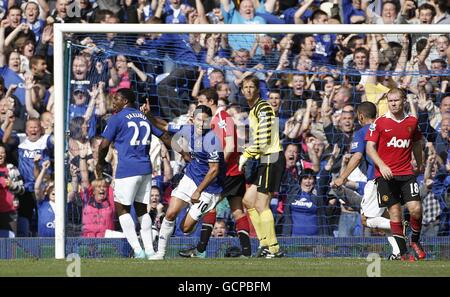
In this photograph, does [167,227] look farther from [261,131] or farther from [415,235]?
[415,235]

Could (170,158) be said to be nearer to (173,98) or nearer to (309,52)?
(173,98)

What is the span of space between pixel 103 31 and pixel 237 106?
298 cm

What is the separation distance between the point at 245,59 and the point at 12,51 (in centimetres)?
380

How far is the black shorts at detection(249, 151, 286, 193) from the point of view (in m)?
14.4

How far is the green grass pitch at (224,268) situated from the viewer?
11.5 meters

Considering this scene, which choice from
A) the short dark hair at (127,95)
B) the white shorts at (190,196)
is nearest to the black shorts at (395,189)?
the white shorts at (190,196)

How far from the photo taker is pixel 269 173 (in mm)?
14453

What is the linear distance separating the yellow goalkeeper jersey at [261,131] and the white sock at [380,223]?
1.57 meters

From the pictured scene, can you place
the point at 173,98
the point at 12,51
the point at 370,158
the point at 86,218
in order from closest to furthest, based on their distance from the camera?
the point at 370,158 → the point at 86,218 → the point at 173,98 → the point at 12,51

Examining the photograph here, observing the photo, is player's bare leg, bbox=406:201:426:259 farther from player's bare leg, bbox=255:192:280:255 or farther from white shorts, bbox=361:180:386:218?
player's bare leg, bbox=255:192:280:255

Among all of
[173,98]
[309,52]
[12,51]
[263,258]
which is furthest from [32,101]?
[263,258]

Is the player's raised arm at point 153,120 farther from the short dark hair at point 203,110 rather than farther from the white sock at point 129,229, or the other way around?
the white sock at point 129,229

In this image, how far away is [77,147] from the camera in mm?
16484

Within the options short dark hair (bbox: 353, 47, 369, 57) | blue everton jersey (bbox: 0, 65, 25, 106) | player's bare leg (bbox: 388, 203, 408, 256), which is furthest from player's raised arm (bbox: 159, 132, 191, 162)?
blue everton jersey (bbox: 0, 65, 25, 106)
